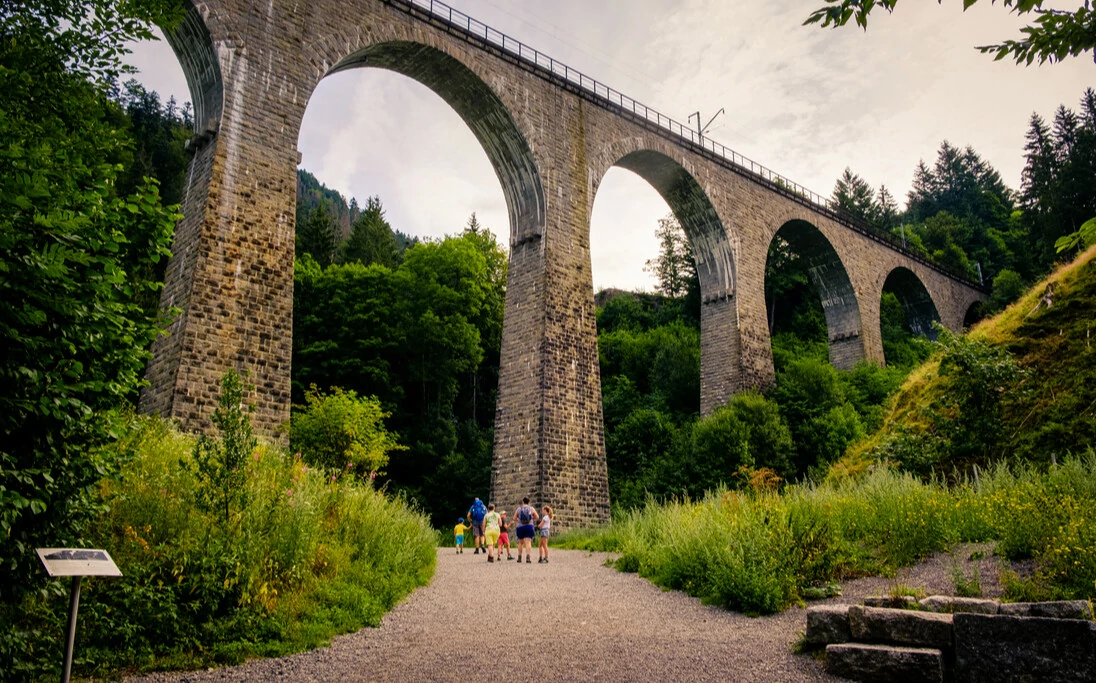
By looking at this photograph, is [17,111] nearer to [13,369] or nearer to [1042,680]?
[13,369]

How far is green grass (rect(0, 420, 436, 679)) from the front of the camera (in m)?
5.17

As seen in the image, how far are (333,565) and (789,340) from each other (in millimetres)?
31194

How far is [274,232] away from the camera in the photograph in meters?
13.5

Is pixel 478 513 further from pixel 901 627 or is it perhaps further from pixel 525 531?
pixel 901 627

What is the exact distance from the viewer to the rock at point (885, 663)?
14.5 feet

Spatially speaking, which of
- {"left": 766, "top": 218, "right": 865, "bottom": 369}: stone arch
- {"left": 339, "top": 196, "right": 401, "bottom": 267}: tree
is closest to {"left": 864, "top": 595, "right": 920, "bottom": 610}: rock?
{"left": 766, "top": 218, "right": 865, "bottom": 369}: stone arch

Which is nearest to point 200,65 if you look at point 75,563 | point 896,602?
point 75,563

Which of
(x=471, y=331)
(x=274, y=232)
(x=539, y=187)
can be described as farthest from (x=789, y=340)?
(x=274, y=232)

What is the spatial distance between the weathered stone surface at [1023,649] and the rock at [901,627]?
0.49ft

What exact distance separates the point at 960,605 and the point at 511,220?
635 inches

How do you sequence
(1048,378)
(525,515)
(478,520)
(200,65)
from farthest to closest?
→ (478,520), (200,65), (525,515), (1048,378)

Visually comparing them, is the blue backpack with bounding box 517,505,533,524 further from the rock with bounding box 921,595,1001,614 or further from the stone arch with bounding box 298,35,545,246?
the stone arch with bounding box 298,35,545,246

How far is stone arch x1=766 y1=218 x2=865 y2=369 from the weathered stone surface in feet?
85.1

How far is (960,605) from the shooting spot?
4.86 m
